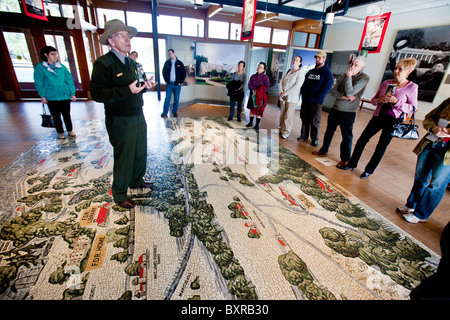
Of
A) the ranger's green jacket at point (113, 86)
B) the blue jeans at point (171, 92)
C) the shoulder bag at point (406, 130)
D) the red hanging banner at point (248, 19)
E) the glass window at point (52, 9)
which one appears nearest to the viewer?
the ranger's green jacket at point (113, 86)

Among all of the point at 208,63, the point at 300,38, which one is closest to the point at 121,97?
the point at 208,63

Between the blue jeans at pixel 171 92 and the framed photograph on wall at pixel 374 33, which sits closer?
the framed photograph on wall at pixel 374 33

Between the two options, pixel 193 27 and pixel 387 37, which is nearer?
pixel 387 37

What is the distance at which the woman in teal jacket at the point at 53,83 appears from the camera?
3.56 metres

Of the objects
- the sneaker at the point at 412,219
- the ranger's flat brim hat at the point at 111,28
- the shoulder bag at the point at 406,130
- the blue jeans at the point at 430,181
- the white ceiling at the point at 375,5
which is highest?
the white ceiling at the point at 375,5

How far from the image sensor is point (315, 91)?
4.12 m

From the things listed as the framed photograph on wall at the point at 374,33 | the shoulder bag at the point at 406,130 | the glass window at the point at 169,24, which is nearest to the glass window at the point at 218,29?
the glass window at the point at 169,24

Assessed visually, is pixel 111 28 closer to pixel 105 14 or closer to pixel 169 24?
pixel 105 14

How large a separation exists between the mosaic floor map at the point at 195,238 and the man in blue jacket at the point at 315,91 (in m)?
1.66

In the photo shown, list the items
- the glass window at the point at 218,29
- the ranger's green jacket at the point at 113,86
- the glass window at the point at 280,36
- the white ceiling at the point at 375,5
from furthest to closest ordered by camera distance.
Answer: the glass window at the point at 280,36 → the glass window at the point at 218,29 → the white ceiling at the point at 375,5 → the ranger's green jacket at the point at 113,86

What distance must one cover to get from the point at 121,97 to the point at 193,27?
412 inches

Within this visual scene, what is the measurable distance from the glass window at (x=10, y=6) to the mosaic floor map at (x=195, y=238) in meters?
6.53

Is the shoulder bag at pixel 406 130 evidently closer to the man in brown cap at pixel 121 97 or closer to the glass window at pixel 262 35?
the man in brown cap at pixel 121 97

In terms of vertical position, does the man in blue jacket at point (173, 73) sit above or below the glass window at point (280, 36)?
below
